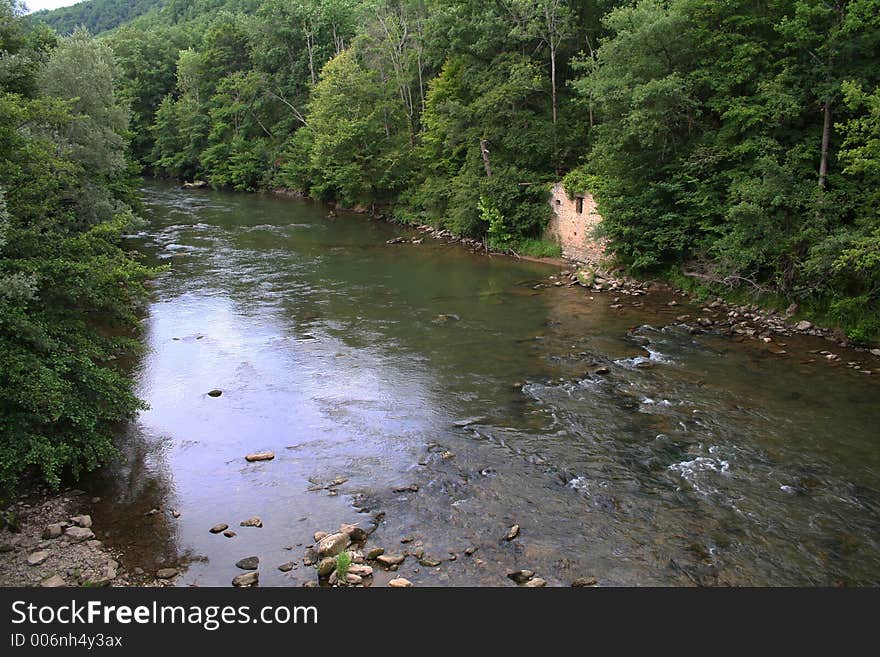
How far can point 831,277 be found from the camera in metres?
20.2

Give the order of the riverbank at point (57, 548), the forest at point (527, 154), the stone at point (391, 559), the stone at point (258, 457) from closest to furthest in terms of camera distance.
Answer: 1. the riverbank at point (57, 548)
2. the stone at point (391, 559)
3. the forest at point (527, 154)
4. the stone at point (258, 457)

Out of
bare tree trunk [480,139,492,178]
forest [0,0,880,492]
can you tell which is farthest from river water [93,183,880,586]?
bare tree trunk [480,139,492,178]

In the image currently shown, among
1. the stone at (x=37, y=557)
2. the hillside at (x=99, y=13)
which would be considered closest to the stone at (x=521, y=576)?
the stone at (x=37, y=557)

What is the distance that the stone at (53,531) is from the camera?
11156mm

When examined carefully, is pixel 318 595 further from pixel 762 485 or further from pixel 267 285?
pixel 267 285

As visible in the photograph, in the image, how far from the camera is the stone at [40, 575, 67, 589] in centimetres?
974

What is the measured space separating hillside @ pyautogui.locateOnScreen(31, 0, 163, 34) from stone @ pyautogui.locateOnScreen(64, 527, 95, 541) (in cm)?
13596

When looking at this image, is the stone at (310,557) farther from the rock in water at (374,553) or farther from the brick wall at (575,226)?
the brick wall at (575,226)

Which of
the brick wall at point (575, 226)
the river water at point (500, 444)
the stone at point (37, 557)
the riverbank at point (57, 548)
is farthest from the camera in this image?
the brick wall at point (575, 226)

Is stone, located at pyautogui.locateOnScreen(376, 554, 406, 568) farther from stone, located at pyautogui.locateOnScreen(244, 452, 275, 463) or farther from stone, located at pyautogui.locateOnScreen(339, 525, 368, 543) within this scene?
stone, located at pyautogui.locateOnScreen(244, 452, 275, 463)

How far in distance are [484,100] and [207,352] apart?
1967 cm

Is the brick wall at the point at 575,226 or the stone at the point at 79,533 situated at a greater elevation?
the brick wall at the point at 575,226

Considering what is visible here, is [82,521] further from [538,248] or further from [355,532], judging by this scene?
[538,248]

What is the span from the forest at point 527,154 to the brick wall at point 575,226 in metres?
0.60
